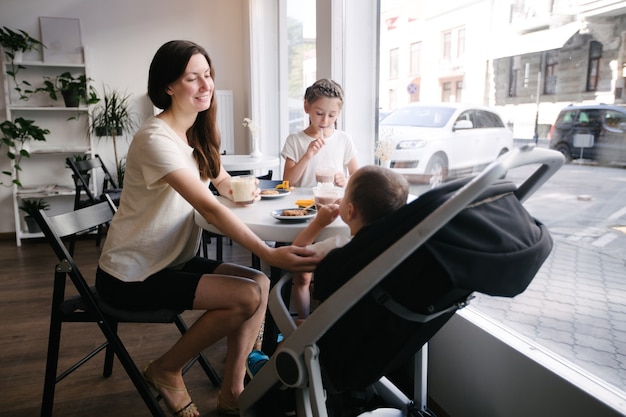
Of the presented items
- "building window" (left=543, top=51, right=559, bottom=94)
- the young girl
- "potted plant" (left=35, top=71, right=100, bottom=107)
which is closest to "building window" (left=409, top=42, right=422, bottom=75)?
the young girl

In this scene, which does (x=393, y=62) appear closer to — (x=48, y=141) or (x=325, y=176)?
(x=325, y=176)

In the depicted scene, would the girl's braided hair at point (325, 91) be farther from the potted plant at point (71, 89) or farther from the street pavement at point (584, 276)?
the potted plant at point (71, 89)

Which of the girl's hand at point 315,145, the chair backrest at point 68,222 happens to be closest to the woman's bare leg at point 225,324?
the chair backrest at point 68,222

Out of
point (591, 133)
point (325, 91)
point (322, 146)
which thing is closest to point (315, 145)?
point (322, 146)

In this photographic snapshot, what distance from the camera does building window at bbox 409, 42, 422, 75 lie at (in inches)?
88.4

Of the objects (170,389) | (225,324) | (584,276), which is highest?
(584,276)

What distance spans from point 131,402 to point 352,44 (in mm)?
2112

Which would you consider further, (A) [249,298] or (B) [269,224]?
(A) [249,298]

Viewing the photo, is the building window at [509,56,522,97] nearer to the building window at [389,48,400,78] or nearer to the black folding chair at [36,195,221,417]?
the building window at [389,48,400,78]

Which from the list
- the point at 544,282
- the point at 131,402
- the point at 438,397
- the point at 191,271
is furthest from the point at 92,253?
the point at 544,282

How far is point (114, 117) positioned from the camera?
16.0 ft

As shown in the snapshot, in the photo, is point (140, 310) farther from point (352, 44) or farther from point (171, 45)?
point (352, 44)

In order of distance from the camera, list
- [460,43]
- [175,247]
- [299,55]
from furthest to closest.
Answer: [299,55] < [460,43] < [175,247]

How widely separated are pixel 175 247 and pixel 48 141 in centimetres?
409
